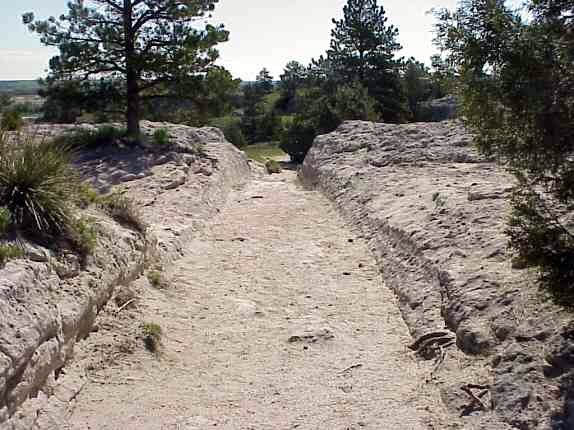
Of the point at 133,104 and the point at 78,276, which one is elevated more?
the point at 133,104

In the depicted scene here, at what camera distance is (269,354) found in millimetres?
6969

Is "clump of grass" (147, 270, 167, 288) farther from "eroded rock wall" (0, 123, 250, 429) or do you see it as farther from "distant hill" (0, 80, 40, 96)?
"distant hill" (0, 80, 40, 96)

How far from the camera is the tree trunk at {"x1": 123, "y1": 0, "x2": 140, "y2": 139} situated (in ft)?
56.6

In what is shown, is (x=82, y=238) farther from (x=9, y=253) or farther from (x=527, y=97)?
(x=527, y=97)

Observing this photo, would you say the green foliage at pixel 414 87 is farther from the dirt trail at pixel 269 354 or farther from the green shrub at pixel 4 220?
the green shrub at pixel 4 220

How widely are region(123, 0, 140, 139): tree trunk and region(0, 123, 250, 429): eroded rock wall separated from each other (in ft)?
9.03

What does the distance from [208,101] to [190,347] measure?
1238 cm

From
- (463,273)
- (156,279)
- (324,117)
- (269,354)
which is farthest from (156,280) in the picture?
(324,117)

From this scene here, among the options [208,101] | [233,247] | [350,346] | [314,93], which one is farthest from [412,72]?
[350,346]

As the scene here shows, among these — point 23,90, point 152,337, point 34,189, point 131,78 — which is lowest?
point 152,337

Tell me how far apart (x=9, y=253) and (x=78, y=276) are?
1050 millimetres

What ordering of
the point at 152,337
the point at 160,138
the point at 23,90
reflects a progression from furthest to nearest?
the point at 23,90 → the point at 160,138 → the point at 152,337

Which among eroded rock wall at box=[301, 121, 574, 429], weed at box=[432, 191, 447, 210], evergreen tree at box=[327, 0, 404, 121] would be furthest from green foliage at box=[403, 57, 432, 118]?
weed at box=[432, 191, 447, 210]

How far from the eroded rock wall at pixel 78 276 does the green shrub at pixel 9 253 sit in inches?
2.5
